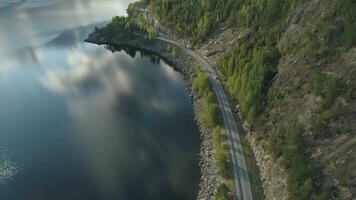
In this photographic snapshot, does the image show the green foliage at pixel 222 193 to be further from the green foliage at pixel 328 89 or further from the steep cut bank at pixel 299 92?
the green foliage at pixel 328 89

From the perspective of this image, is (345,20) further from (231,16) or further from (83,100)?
(83,100)

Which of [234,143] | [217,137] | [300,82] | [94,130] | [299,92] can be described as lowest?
[94,130]

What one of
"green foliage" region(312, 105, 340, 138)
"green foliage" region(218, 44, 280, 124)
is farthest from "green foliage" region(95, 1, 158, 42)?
"green foliage" region(312, 105, 340, 138)

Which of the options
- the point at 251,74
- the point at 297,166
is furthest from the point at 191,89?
the point at 297,166

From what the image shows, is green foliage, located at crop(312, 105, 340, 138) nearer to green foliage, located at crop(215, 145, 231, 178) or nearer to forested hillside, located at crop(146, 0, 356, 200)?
forested hillside, located at crop(146, 0, 356, 200)

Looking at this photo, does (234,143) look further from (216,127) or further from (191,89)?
(191,89)

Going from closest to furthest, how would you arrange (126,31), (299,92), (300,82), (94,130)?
(299,92)
(300,82)
(94,130)
(126,31)

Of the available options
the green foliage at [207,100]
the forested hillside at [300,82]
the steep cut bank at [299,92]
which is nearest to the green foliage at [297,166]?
the forested hillside at [300,82]
